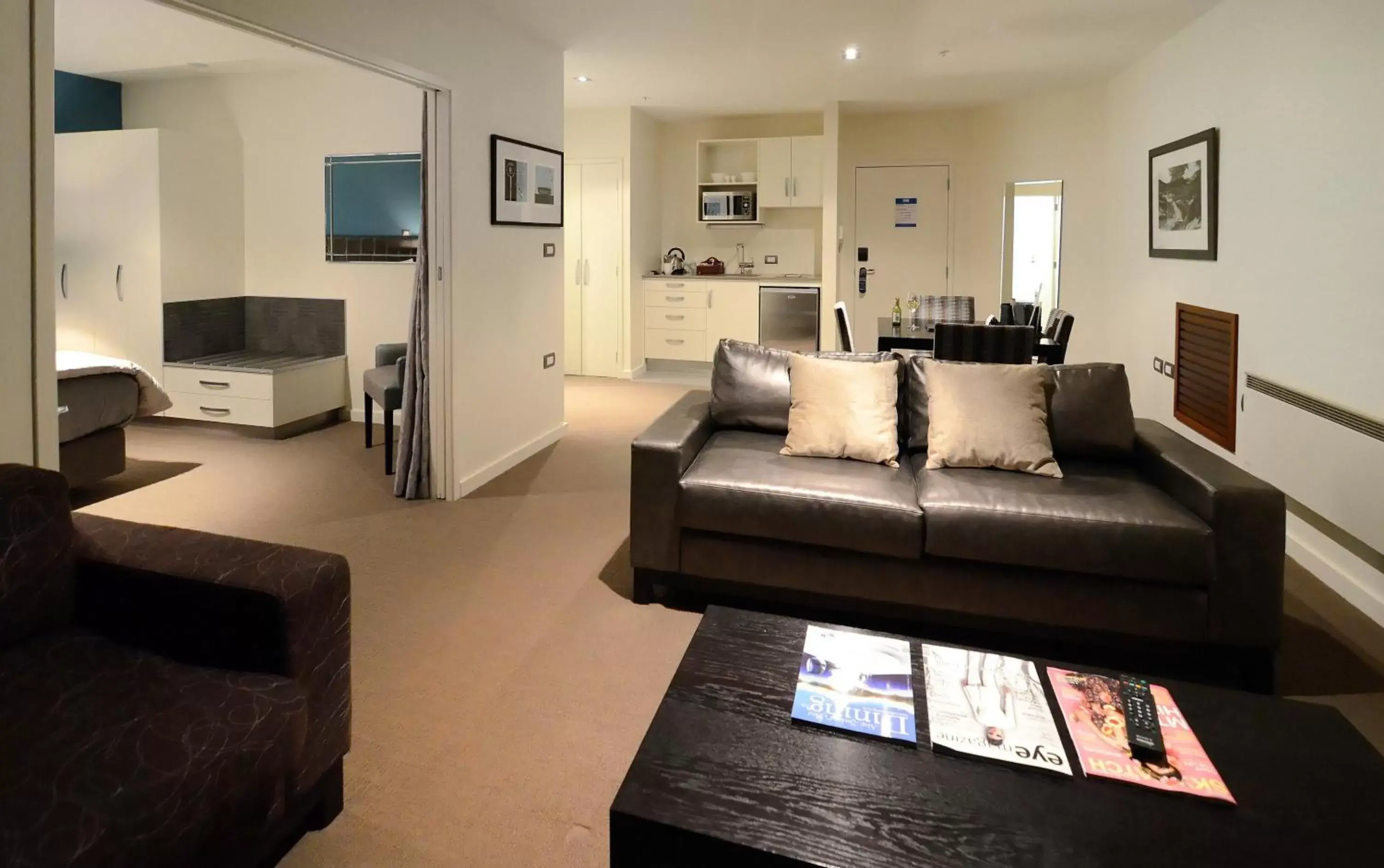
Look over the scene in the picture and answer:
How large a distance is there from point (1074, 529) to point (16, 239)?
113 inches

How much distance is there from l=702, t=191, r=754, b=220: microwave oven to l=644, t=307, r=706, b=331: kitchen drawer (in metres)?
0.92

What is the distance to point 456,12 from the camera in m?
4.08

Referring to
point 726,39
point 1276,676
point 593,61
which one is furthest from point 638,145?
point 1276,676

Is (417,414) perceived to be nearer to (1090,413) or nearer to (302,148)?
(302,148)

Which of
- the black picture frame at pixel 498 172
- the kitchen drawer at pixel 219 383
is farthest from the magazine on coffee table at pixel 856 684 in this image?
the kitchen drawer at pixel 219 383

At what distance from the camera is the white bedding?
4.12 metres

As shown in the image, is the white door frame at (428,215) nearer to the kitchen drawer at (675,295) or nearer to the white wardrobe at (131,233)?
the white wardrobe at (131,233)

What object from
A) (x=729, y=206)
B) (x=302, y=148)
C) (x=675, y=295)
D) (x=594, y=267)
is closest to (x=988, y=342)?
(x=675, y=295)

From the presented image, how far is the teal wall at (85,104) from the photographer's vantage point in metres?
5.82

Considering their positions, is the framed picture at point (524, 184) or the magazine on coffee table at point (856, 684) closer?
the magazine on coffee table at point (856, 684)

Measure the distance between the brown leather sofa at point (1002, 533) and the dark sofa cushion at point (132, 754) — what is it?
1527 mm

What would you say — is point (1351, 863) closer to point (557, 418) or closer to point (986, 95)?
point (557, 418)

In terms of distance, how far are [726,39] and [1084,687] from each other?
177 inches

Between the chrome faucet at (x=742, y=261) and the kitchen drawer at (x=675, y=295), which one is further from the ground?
the chrome faucet at (x=742, y=261)
